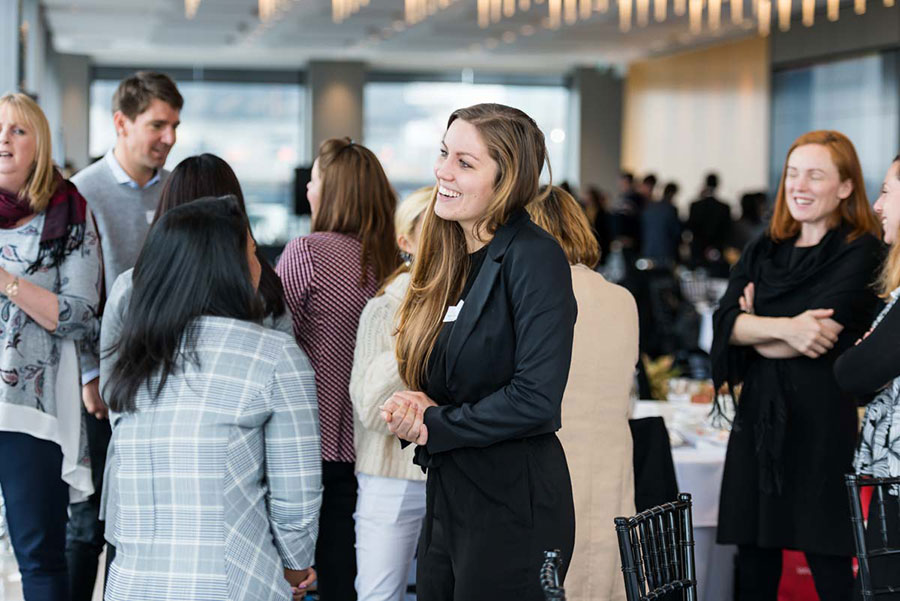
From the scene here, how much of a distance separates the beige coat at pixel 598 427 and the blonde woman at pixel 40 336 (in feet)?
4.20

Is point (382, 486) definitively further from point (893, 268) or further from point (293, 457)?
point (893, 268)

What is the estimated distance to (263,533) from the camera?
6.89 ft

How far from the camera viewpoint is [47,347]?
2834 millimetres

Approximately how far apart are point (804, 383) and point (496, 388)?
135 centimetres

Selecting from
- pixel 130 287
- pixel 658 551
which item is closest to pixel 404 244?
pixel 130 287

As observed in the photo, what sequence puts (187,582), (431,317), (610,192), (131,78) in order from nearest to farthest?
1. (187,582)
2. (431,317)
3. (131,78)
4. (610,192)

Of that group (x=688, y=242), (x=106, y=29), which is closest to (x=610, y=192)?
(x=688, y=242)

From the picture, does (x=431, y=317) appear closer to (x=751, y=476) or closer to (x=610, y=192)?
(x=751, y=476)

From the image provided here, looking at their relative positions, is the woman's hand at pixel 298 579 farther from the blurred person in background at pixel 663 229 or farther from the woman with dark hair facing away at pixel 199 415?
the blurred person in background at pixel 663 229

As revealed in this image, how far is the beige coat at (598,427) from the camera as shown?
2.58 metres

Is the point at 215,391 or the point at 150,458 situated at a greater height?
the point at 215,391

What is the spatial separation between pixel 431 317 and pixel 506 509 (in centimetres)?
40

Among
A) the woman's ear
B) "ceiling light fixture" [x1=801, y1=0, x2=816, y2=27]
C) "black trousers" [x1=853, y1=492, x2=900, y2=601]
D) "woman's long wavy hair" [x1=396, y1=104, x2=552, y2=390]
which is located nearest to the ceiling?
"ceiling light fixture" [x1=801, y1=0, x2=816, y2=27]

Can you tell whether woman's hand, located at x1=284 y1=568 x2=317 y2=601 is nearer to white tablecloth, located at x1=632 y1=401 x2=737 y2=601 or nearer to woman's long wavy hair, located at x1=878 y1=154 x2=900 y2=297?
white tablecloth, located at x1=632 y1=401 x2=737 y2=601
